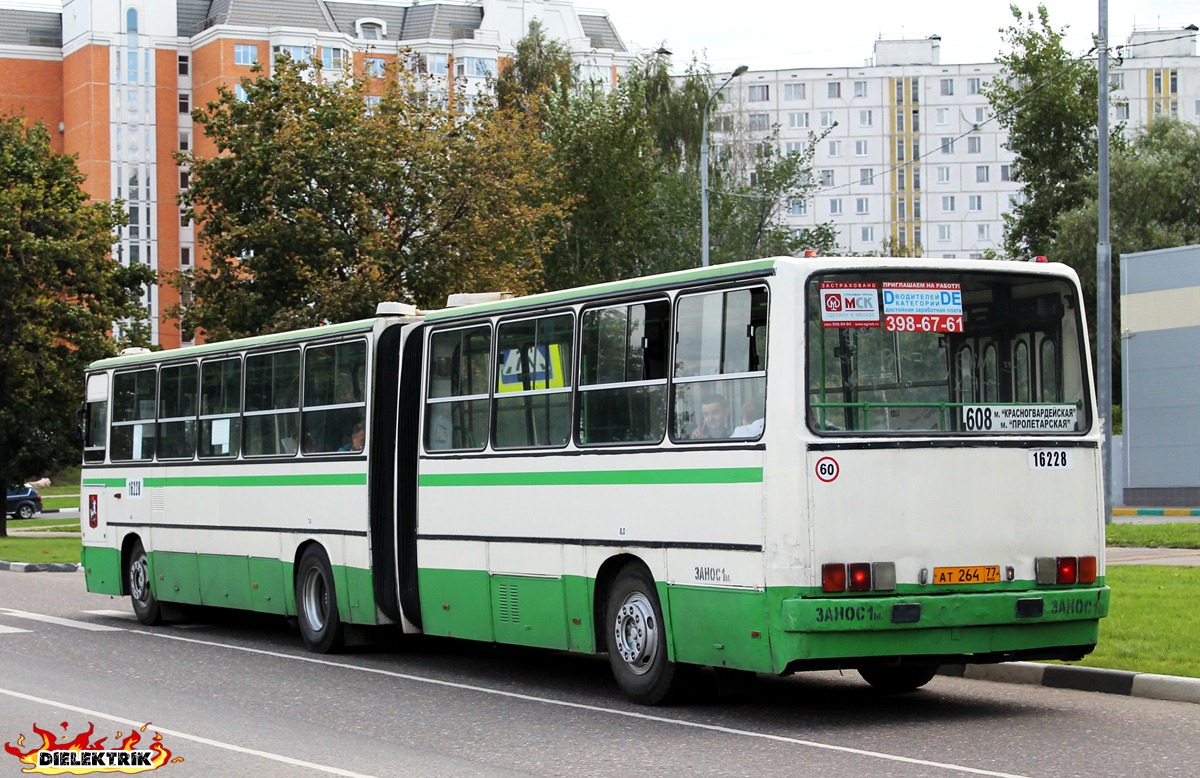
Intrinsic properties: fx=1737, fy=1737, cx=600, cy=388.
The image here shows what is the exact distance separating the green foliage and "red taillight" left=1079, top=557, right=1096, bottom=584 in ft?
163

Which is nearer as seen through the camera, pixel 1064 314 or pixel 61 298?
pixel 1064 314

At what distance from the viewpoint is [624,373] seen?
12.3 metres

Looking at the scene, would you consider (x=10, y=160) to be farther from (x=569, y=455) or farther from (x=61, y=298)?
(x=569, y=455)

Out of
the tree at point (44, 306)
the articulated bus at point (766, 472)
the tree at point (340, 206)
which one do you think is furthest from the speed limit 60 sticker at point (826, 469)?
the tree at point (44, 306)

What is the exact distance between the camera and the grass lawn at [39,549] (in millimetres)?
33406

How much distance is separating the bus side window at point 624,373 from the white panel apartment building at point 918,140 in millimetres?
118750

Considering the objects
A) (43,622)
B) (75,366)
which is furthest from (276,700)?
(75,366)

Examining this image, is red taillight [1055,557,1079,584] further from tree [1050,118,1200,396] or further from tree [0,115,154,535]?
tree [1050,118,1200,396]

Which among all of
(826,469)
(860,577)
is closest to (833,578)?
(860,577)

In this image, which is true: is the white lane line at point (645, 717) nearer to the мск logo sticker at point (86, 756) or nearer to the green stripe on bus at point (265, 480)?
the green stripe on bus at point (265, 480)

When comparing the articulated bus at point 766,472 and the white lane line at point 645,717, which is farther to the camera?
the articulated bus at point 766,472

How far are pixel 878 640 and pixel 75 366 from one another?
3648 centimetres

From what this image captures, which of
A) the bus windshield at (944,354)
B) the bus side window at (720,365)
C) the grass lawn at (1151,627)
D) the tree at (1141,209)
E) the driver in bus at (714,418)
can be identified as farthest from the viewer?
the tree at (1141,209)

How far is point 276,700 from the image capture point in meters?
12.7
